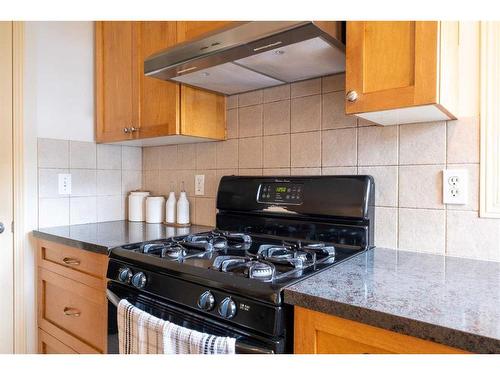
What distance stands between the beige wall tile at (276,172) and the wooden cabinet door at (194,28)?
653 millimetres

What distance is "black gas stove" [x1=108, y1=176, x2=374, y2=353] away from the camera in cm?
89

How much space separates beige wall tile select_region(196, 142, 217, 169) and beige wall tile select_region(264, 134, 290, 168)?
35 cm

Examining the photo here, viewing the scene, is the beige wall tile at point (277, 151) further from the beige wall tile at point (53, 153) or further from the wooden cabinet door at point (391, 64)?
the beige wall tile at point (53, 153)

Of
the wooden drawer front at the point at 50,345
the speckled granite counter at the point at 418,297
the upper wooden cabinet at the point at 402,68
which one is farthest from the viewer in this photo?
the wooden drawer front at the point at 50,345

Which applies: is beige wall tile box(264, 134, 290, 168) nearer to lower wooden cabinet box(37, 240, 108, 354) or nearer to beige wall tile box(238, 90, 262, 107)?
beige wall tile box(238, 90, 262, 107)

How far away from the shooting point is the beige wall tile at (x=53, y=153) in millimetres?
1874

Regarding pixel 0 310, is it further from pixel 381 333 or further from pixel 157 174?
pixel 381 333

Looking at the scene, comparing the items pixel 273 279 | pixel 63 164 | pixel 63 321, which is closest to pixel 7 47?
pixel 63 164

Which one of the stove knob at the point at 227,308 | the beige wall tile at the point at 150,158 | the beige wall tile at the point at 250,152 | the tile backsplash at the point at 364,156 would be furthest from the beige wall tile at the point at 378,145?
the beige wall tile at the point at 150,158

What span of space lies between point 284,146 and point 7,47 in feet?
4.81

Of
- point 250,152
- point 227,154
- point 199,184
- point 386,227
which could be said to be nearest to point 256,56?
point 250,152

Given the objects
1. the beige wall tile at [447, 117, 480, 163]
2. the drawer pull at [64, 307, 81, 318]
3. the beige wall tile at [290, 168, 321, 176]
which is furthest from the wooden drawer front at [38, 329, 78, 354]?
the beige wall tile at [447, 117, 480, 163]

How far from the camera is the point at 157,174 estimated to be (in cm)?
223

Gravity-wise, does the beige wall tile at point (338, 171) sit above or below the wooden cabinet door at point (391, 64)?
below
